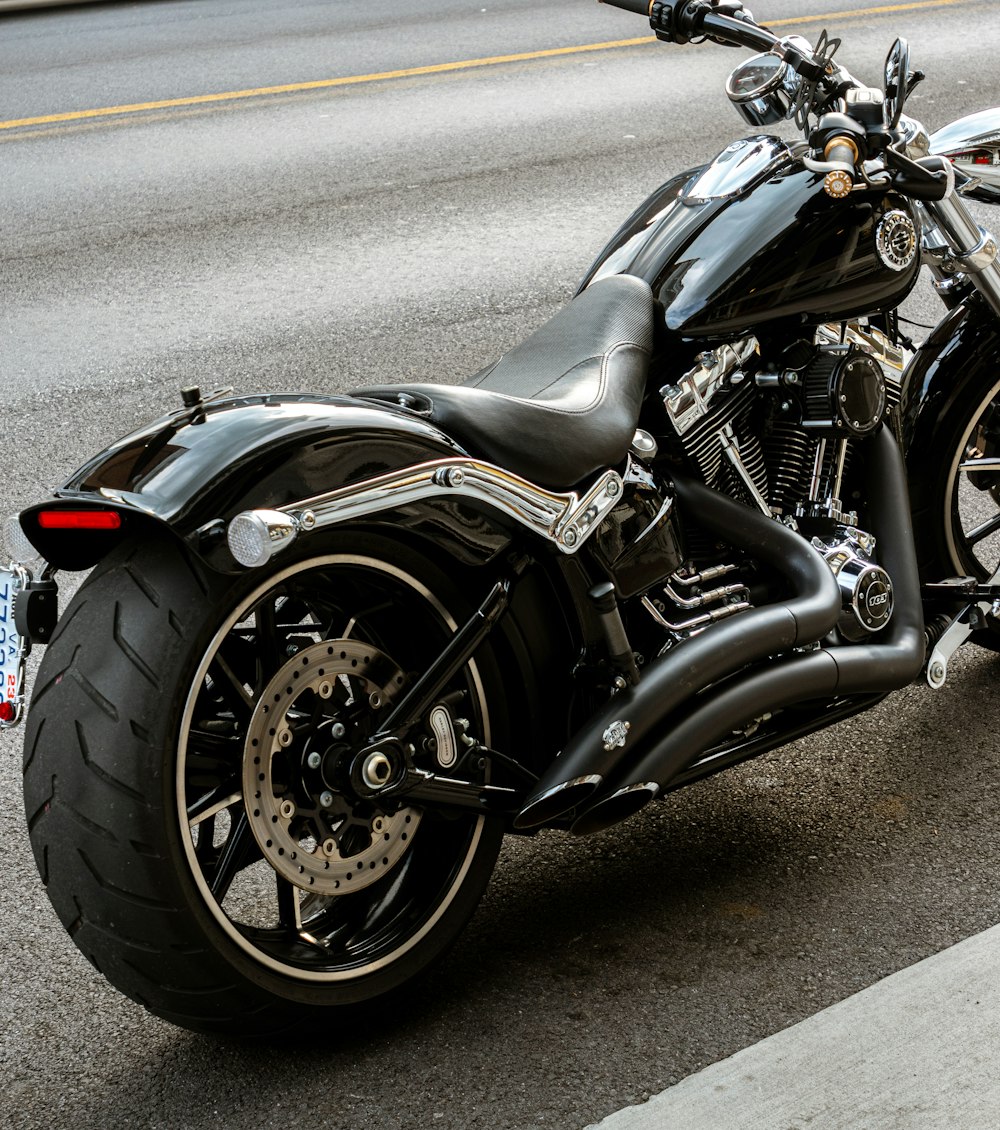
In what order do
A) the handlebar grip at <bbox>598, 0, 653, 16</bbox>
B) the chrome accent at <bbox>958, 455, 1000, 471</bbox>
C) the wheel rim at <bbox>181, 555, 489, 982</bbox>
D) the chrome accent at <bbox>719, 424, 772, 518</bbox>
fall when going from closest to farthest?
the wheel rim at <bbox>181, 555, 489, 982</bbox> → the chrome accent at <bbox>719, 424, 772, 518</bbox> → the handlebar grip at <bbox>598, 0, 653, 16</bbox> → the chrome accent at <bbox>958, 455, 1000, 471</bbox>

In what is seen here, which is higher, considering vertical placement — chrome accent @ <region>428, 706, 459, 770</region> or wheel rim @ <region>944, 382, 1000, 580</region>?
chrome accent @ <region>428, 706, 459, 770</region>

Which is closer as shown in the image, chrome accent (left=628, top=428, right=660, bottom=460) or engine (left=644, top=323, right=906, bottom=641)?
chrome accent (left=628, top=428, right=660, bottom=460)

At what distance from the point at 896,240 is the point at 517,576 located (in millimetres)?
1293

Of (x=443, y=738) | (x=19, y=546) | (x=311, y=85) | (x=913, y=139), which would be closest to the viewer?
(x=19, y=546)

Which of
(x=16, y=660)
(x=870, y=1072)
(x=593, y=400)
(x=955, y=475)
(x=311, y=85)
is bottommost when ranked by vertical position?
(x=870, y=1072)

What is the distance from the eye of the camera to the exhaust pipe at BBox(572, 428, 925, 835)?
312 centimetres

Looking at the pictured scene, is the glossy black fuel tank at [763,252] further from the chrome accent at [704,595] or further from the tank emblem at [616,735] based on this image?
the tank emblem at [616,735]

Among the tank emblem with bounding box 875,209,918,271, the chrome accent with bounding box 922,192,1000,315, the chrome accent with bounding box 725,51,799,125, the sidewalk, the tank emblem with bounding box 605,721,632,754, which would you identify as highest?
the chrome accent with bounding box 725,51,799,125

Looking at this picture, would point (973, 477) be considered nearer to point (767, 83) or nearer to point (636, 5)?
point (767, 83)

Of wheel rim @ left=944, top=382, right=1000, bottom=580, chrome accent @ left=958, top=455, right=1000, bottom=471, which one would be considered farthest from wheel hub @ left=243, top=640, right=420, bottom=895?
chrome accent @ left=958, top=455, right=1000, bottom=471

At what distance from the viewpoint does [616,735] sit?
3062mm

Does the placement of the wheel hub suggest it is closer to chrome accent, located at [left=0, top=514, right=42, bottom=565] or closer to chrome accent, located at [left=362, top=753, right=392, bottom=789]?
chrome accent, located at [left=362, top=753, right=392, bottom=789]

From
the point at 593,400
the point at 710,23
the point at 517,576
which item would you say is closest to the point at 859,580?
the point at 593,400

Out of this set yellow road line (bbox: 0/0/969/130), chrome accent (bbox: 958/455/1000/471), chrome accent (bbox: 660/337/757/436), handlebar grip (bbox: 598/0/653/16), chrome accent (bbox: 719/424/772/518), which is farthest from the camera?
yellow road line (bbox: 0/0/969/130)
